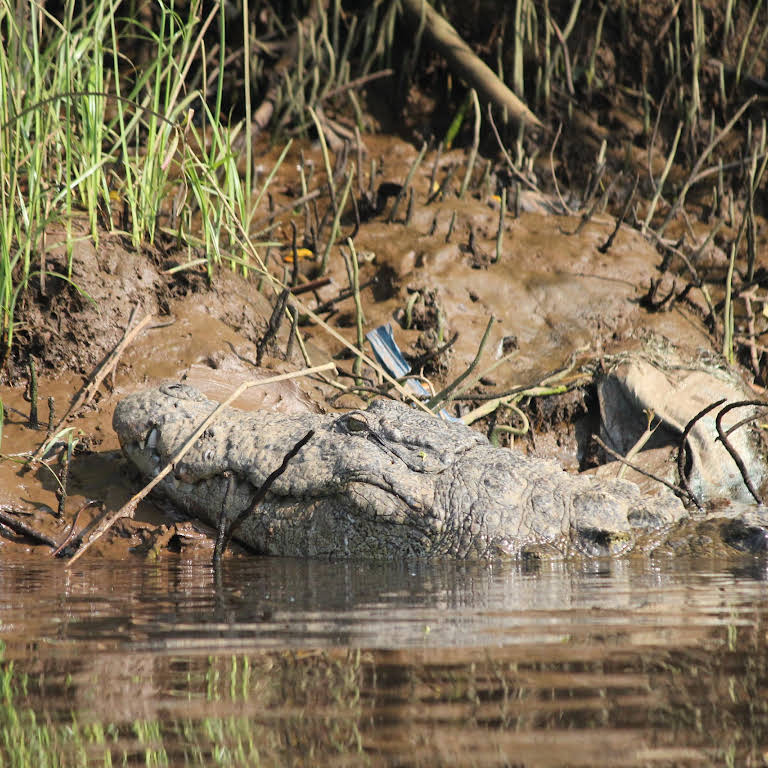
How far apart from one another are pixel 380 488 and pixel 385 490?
0.9 inches

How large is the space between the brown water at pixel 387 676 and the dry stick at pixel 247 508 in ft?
2.80

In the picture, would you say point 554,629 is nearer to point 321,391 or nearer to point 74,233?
point 321,391

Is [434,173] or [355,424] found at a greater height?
[434,173]

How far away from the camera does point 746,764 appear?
1280mm

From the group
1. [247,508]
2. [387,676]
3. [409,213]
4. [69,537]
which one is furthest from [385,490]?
[409,213]

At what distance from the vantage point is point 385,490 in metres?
3.97

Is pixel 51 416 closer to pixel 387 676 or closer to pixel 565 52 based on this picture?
pixel 387 676

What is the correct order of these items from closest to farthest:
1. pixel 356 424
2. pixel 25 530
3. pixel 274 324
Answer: pixel 25 530 → pixel 356 424 → pixel 274 324

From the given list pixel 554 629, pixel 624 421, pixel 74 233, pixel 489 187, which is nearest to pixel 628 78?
pixel 489 187

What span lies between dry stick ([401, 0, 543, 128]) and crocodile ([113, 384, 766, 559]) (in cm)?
461

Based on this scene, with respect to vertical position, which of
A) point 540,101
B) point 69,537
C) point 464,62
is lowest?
point 69,537

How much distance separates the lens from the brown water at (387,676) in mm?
1378

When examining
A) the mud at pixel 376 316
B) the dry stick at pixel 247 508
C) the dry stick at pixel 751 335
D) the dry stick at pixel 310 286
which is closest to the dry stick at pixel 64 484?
the mud at pixel 376 316

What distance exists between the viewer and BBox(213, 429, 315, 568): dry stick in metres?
3.80
